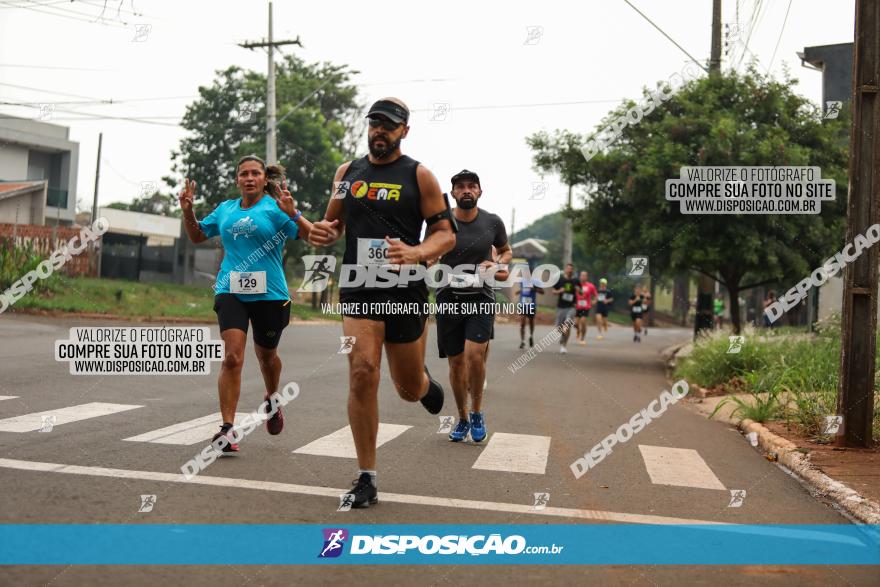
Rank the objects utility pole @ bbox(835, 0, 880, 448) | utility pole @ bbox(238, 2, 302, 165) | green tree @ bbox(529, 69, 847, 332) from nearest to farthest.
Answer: utility pole @ bbox(835, 0, 880, 448), green tree @ bbox(529, 69, 847, 332), utility pole @ bbox(238, 2, 302, 165)

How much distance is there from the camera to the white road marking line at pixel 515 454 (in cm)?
656

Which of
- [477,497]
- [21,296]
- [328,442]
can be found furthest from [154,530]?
[21,296]

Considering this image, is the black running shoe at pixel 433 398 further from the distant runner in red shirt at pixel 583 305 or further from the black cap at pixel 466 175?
the distant runner in red shirt at pixel 583 305

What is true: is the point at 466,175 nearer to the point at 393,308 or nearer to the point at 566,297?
the point at 393,308

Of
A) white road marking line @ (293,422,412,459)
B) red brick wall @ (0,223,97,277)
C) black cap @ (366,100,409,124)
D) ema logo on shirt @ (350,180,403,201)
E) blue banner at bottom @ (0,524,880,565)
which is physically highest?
red brick wall @ (0,223,97,277)

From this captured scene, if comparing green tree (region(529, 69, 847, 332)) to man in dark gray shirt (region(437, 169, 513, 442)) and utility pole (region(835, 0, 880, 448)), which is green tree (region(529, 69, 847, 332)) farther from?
man in dark gray shirt (region(437, 169, 513, 442))

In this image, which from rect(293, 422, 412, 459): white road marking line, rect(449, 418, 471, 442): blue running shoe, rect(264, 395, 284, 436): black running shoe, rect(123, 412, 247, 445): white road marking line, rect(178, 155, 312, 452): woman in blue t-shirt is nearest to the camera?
rect(178, 155, 312, 452): woman in blue t-shirt

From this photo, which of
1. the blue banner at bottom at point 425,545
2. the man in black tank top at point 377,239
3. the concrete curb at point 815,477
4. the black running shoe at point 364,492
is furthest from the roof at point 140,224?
the blue banner at bottom at point 425,545

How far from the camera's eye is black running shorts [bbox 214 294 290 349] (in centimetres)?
660

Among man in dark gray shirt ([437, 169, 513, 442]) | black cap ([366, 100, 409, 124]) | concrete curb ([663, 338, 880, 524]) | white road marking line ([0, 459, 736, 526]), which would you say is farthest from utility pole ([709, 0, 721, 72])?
white road marking line ([0, 459, 736, 526])

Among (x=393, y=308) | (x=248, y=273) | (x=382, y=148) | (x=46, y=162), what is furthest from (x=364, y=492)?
(x=46, y=162)

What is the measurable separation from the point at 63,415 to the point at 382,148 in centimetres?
424

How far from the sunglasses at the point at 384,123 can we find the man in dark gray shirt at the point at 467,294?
9.07 ft

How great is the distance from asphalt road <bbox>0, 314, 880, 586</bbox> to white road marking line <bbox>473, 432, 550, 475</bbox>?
0.04 m
